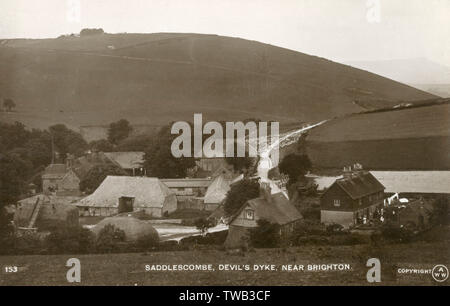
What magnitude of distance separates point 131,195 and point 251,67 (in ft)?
9.25

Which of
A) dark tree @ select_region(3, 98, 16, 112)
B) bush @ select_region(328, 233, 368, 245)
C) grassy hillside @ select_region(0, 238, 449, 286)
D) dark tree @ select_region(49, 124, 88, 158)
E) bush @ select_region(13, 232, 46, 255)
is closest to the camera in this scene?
grassy hillside @ select_region(0, 238, 449, 286)

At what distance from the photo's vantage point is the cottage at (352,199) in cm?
755

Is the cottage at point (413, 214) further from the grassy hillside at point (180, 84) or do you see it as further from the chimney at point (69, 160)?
the chimney at point (69, 160)

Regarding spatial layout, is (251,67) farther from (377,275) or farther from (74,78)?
(377,275)

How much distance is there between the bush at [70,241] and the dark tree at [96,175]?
0.70 m

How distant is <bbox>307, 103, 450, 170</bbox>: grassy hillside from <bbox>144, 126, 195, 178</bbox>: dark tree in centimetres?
194

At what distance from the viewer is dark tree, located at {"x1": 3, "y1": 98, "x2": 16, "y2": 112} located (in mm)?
7914

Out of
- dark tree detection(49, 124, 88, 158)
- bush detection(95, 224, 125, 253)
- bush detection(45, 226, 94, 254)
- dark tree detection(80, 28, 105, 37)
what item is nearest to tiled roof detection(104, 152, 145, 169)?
dark tree detection(49, 124, 88, 158)

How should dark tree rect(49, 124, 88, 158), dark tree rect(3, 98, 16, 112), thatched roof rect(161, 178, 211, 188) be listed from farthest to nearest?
dark tree rect(49, 124, 88, 158) → dark tree rect(3, 98, 16, 112) → thatched roof rect(161, 178, 211, 188)

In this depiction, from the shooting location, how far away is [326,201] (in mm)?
7688

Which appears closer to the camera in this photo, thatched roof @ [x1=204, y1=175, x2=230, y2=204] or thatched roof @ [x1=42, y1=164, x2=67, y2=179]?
thatched roof @ [x1=204, y1=175, x2=230, y2=204]

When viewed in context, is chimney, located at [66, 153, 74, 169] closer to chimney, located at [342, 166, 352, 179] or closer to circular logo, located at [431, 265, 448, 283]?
chimney, located at [342, 166, 352, 179]

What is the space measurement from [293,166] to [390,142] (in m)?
1.52
